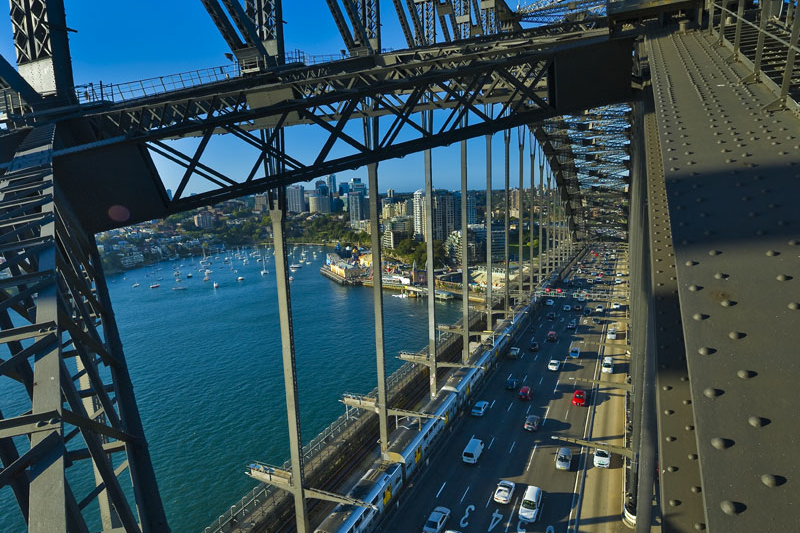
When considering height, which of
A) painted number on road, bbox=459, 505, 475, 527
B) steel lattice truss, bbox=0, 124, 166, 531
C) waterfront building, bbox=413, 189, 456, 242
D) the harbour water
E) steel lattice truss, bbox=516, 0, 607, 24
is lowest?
the harbour water

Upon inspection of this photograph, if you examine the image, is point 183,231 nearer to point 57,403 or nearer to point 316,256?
point 316,256

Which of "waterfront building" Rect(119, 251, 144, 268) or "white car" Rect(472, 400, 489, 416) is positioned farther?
"waterfront building" Rect(119, 251, 144, 268)

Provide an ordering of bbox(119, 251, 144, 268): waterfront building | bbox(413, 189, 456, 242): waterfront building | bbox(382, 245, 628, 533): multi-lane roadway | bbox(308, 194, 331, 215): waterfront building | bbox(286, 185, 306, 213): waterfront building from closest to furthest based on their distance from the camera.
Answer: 1. bbox(382, 245, 628, 533): multi-lane roadway
2. bbox(119, 251, 144, 268): waterfront building
3. bbox(413, 189, 456, 242): waterfront building
4. bbox(286, 185, 306, 213): waterfront building
5. bbox(308, 194, 331, 215): waterfront building

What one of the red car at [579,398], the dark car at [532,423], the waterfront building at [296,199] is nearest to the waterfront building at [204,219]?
the waterfront building at [296,199]

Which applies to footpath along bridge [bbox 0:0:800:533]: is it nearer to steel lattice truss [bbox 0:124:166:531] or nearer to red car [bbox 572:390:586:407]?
steel lattice truss [bbox 0:124:166:531]

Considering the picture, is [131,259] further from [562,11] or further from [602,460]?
[602,460]

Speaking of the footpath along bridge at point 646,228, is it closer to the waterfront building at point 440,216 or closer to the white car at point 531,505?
the white car at point 531,505

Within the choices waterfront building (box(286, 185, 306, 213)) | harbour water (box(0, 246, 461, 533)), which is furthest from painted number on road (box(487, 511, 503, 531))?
waterfront building (box(286, 185, 306, 213))
